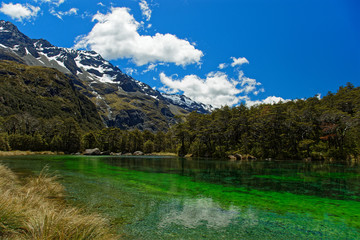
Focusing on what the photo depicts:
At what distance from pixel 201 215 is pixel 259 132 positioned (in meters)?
79.5

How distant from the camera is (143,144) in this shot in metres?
131

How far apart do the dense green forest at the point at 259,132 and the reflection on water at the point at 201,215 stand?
226 feet

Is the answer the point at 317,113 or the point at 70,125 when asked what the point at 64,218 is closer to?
the point at 317,113

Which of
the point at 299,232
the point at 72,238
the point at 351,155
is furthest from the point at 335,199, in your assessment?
the point at 351,155

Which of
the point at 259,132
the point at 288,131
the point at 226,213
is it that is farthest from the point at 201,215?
the point at 259,132

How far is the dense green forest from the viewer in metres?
68.9

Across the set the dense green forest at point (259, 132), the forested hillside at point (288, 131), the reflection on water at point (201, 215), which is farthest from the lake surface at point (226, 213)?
the dense green forest at point (259, 132)

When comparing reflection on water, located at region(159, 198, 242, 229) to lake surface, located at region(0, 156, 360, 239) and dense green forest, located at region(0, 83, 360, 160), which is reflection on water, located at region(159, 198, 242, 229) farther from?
dense green forest, located at region(0, 83, 360, 160)

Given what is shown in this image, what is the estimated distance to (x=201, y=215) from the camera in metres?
11.4

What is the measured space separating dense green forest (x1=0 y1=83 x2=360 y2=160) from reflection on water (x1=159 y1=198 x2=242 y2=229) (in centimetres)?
6877

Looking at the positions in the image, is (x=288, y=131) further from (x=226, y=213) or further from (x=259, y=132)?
A: (x=226, y=213)

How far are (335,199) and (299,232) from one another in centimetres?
897

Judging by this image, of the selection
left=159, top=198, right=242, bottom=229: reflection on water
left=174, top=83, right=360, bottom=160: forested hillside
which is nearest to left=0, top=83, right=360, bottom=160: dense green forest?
left=174, top=83, right=360, bottom=160: forested hillside

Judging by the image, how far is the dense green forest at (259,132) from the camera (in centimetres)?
6888
